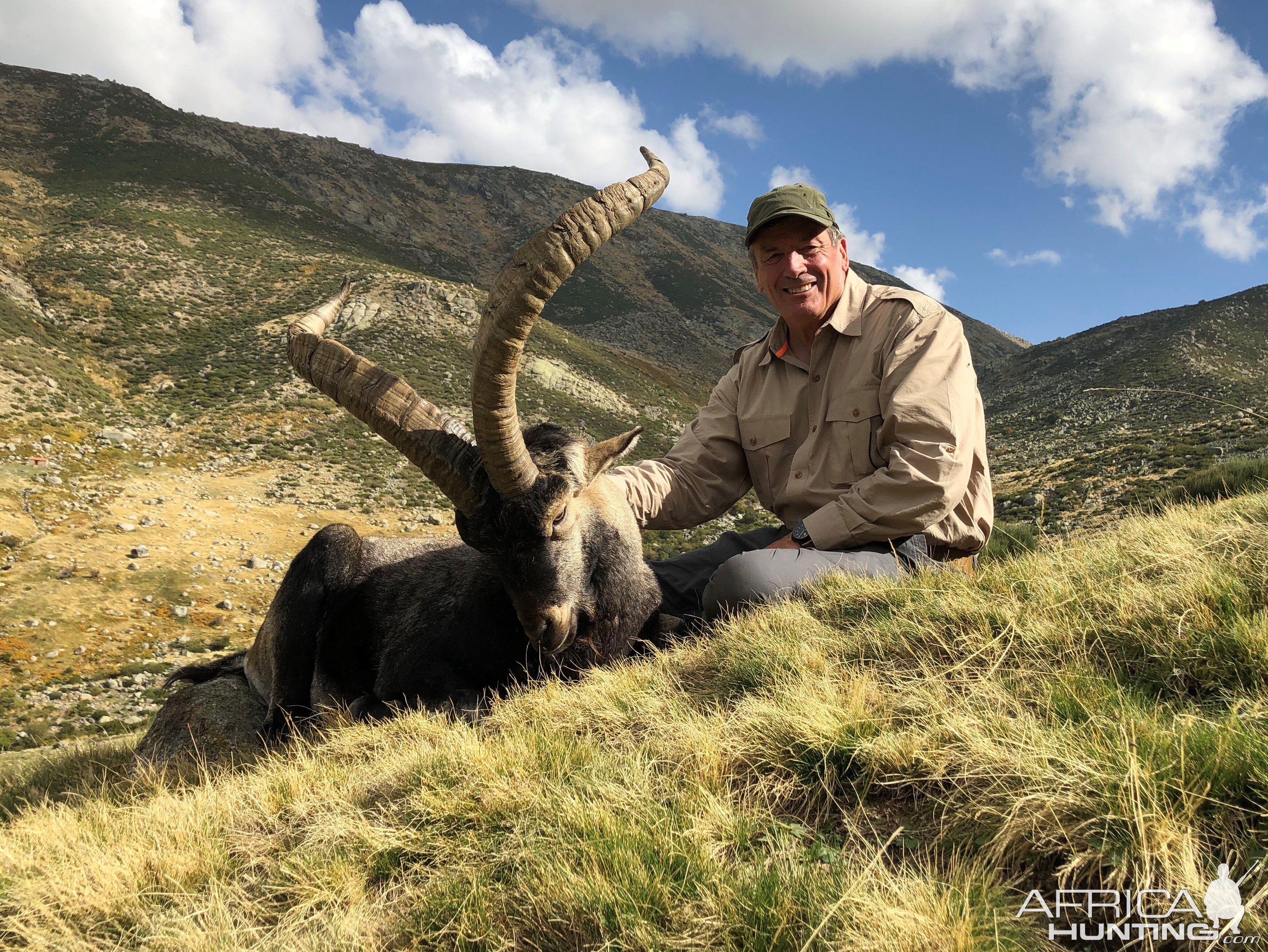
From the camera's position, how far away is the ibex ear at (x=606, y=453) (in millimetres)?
5539

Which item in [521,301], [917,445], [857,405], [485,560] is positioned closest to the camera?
[521,301]

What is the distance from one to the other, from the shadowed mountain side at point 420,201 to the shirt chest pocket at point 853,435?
92.0m

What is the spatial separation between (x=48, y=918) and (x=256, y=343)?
52.5 m

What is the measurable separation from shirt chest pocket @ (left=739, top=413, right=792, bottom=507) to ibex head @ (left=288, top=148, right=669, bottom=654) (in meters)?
1.13

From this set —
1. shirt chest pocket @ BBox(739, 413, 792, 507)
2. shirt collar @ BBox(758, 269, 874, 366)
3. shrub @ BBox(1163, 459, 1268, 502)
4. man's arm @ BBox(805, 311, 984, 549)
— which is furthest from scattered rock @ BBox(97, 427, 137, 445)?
shrub @ BBox(1163, 459, 1268, 502)

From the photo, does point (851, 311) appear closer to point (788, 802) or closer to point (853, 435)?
point (853, 435)

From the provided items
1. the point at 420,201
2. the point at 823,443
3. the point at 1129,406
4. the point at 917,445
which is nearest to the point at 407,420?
the point at 823,443

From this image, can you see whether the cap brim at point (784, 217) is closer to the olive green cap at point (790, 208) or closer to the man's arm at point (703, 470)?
the olive green cap at point (790, 208)

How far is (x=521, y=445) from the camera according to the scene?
5000 millimetres

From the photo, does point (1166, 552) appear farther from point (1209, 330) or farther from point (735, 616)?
point (1209, 330)

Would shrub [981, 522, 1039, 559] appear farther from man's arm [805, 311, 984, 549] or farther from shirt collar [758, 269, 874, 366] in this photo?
A: shirt collar [758, 269, 874, 366]

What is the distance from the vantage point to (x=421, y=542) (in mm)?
7223

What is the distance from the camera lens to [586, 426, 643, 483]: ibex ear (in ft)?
18.2

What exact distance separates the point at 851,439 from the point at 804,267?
1.44 metres
